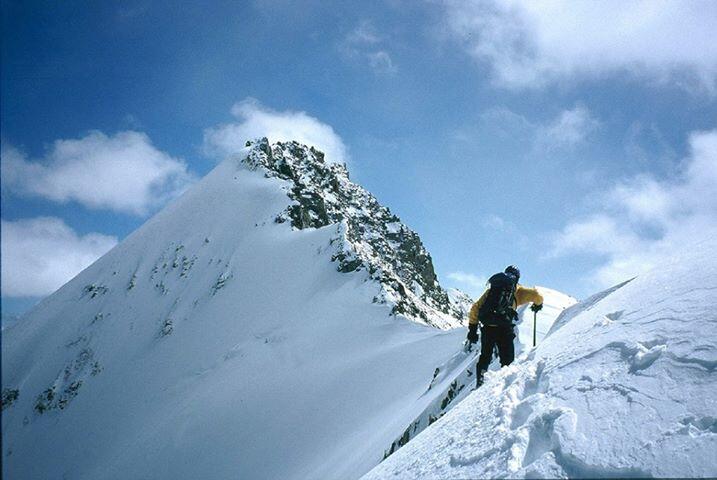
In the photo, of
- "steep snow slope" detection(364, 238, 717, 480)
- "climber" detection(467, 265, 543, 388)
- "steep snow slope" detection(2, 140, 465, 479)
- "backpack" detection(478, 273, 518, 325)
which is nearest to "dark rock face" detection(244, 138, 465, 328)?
"steep snow slope" detection(2, 140, 465, 479)

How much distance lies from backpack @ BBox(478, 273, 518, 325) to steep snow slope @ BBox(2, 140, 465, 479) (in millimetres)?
3820

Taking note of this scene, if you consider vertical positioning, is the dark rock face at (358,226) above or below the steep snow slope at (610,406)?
above

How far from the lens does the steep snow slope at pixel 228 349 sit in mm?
17016

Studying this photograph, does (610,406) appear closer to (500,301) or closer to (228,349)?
(500,301)

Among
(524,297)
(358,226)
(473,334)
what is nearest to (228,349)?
(473,334)

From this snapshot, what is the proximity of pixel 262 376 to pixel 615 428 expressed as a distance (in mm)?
22987

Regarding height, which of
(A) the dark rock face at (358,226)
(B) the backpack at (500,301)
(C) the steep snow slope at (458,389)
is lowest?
(C) the steep snow slope at (458,389)

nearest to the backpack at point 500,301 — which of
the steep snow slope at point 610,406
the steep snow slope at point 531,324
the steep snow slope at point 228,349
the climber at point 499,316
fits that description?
the climber at point 499,316

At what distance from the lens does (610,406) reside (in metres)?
2.72

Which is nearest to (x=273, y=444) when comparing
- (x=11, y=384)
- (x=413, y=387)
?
(x=413, y=387)

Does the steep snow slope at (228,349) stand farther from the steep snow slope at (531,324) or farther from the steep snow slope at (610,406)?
the steep snow slope at (531,324)

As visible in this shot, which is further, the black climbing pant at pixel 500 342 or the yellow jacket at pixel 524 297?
the yellow jacket at pixel 524 297

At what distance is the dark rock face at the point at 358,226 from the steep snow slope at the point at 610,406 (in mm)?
21655

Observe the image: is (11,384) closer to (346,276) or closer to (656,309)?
(346,276)
